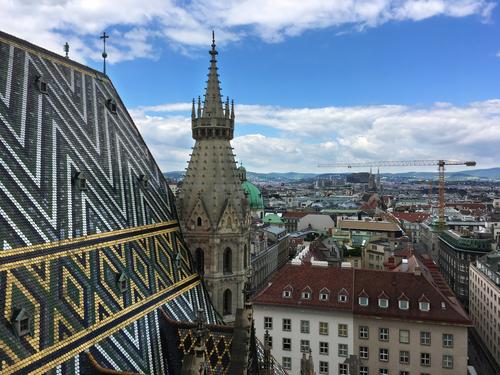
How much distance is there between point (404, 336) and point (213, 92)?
77.1 ft

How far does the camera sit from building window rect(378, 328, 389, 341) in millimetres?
36844

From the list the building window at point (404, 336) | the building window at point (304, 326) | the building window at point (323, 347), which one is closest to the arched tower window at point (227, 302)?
the building window at point (304, 326)

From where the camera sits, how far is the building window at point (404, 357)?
36.2 metres

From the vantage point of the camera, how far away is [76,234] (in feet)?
54.1

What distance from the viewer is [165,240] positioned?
2328 cm

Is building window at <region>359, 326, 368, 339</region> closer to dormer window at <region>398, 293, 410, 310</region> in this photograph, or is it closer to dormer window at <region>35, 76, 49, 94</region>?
dormer window at <region>398, 293, 410, 310</region>

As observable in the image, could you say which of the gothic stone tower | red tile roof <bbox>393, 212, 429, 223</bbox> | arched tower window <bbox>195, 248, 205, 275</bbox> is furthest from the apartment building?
red tile roof <bbox>393, 212, 429, 223</bbox>

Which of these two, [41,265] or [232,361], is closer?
[41,265]

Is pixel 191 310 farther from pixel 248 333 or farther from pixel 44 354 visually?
pixel 44 354

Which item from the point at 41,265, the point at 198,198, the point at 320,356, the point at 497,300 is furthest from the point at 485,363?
the point at 41,265

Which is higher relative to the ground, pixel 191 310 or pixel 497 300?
pixel 191 310

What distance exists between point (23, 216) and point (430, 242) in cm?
10153

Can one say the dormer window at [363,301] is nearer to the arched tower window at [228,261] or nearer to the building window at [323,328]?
the building window at [323,328]

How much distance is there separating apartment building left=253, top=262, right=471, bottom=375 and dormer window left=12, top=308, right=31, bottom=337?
2673 cm
